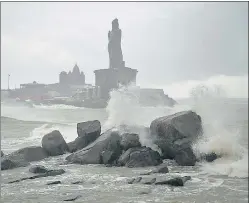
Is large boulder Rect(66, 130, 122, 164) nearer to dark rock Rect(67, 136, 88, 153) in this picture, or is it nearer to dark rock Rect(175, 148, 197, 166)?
dark rock Rect(67, 136, 88, 153)

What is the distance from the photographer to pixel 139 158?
13.9 m

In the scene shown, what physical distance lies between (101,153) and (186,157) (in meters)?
3.66

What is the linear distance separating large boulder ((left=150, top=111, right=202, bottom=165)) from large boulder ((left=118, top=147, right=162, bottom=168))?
756mm

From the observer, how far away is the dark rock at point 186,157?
14.0m

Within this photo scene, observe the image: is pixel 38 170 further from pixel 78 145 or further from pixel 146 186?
pixel 78 145

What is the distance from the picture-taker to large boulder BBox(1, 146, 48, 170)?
13789 mm

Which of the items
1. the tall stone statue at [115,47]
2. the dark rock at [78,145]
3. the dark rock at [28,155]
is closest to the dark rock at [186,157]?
the dark rock at [78,145]

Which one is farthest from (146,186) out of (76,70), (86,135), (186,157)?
(76,70)

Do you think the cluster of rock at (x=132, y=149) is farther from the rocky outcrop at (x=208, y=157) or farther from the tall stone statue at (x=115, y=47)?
the tall stone statue at (x=115, y=47)

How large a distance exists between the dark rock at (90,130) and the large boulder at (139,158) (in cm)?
299

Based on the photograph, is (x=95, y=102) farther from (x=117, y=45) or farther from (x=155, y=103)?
(x=117, y=45)

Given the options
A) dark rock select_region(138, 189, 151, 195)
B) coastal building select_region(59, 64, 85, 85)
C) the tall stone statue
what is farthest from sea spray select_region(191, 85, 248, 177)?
coastal building select_region(59, 64, 85, 85)

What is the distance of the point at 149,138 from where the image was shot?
16.4 meters

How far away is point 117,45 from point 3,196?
107546 millimetres
